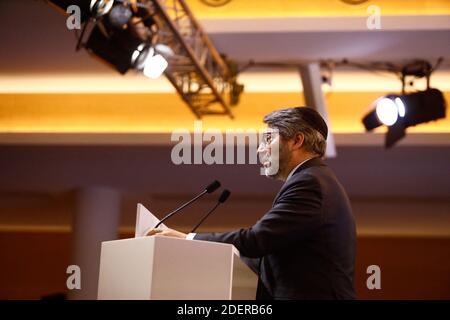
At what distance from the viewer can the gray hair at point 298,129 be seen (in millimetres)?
2234

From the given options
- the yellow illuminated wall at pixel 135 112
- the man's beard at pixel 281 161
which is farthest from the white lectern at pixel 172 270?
the yellow illuminated wall at pixel 135 112

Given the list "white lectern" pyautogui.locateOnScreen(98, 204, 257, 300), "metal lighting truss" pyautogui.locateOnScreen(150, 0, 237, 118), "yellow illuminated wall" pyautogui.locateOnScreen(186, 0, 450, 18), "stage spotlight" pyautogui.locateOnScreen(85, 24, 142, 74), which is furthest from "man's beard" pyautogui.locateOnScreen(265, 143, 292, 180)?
"yellow illuminated wall" pyautogui.locateOnScreen(186, 0, 450, 18)

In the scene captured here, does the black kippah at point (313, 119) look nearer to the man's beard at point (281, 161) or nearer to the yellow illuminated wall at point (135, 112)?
the man's beard at point (281, 161)

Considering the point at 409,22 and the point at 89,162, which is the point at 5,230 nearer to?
the point at 89,162

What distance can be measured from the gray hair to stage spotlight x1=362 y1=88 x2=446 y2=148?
10.1 feet

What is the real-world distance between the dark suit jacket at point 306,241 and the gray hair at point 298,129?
148mm

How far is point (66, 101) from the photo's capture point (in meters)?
7.19

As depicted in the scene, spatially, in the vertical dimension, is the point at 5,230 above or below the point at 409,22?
below

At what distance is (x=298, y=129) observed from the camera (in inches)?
88.1

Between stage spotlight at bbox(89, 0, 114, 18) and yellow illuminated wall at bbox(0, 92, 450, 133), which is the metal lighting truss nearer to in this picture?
stage spotlight at bbox(89, 0, 114, 18)

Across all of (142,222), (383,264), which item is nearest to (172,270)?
(142,222)

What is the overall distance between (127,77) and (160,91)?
0.41 m
